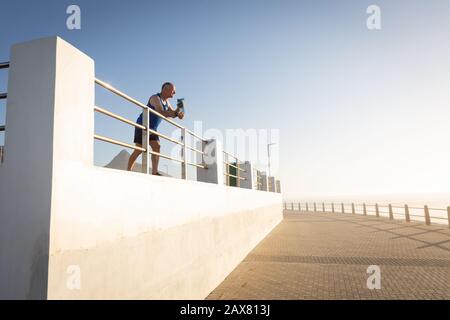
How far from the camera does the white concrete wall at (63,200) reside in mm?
2328

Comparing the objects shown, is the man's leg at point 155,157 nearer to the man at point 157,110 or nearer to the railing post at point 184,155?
the man at point 157,110

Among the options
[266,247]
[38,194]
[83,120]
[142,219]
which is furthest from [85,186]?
[266,247]

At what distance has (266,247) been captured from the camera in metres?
11.0

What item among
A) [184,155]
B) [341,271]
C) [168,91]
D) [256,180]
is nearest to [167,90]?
[168,91]

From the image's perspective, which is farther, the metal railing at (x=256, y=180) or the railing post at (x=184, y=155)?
the metal railing at (x=256, y=180)

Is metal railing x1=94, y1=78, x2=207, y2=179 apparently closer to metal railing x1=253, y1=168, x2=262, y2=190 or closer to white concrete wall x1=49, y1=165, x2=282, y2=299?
white concrete wall x1=49, y1=165, x2=282, y2=299

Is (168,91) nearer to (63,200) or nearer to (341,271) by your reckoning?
(63,200)

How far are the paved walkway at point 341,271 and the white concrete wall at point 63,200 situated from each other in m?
2.83

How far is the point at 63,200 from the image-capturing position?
8.04ft

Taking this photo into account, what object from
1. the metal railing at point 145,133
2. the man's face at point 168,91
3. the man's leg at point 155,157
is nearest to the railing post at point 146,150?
the metal railing at point 145,133

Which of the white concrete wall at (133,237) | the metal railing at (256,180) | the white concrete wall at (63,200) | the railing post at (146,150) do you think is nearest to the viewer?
the white concrete wall at (63,200)

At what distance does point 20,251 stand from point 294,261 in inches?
287
